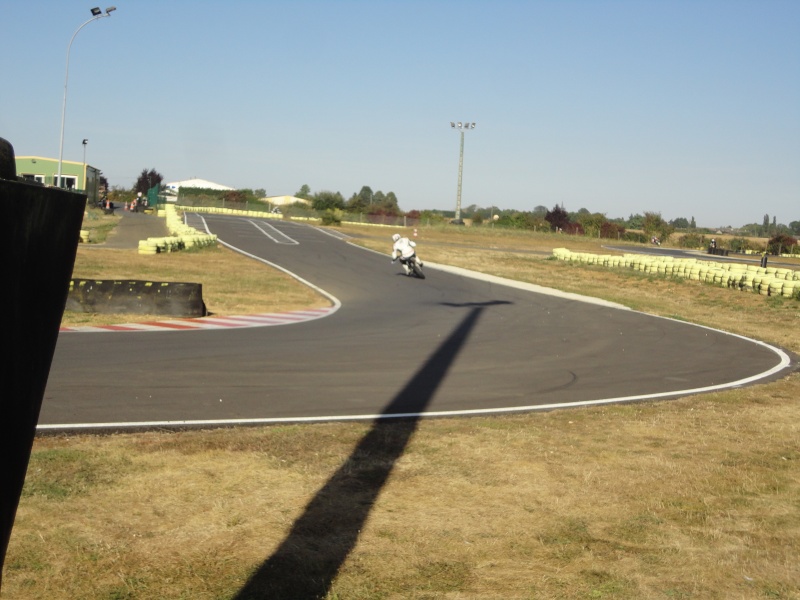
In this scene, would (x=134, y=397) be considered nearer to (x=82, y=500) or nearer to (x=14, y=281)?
(x=82, y=500)

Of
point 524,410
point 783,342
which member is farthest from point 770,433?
point 783,342

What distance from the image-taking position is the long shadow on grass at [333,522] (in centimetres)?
454

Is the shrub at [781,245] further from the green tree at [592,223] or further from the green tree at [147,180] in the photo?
the green tree at [147,180]

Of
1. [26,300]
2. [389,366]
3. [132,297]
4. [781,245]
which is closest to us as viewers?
[26,300]

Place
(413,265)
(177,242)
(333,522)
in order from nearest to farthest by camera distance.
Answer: (333,522) → (413,265) → (177,242)

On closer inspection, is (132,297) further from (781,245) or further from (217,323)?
(781,245)

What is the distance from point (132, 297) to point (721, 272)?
2213 centimetres

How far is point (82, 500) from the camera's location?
223 inches

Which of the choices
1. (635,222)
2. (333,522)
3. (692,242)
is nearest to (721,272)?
(333,522)

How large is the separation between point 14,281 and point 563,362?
39.7 feet

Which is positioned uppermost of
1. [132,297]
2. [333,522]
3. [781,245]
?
[781,245]

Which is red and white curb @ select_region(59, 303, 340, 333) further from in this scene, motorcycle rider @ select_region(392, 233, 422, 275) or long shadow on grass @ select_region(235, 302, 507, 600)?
motorcycle rider @ select_region(392, 233, 422, 275)

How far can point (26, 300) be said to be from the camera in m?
1.92

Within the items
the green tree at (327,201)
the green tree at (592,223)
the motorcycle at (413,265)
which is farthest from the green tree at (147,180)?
the motorcycle at (413,265)
